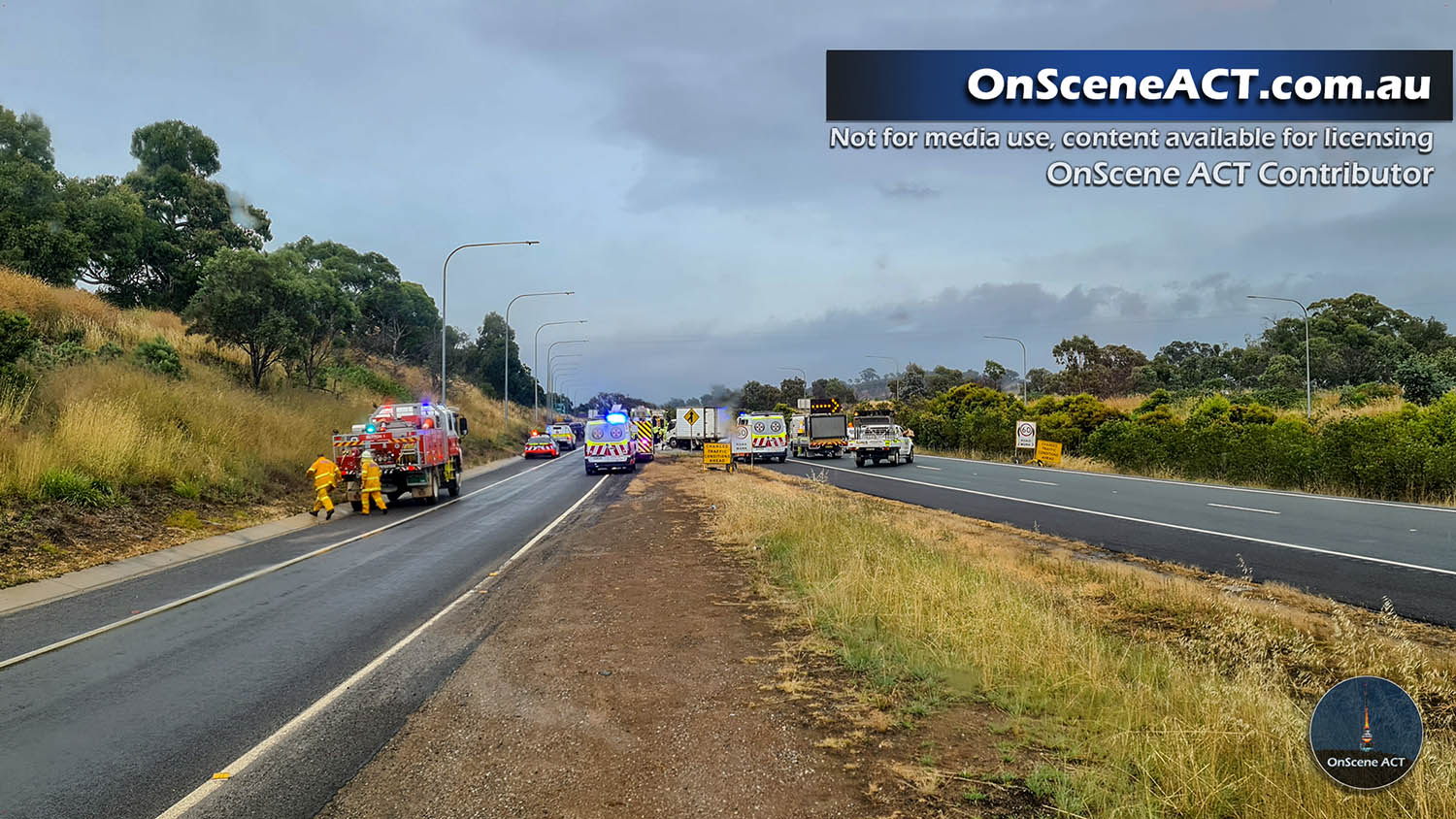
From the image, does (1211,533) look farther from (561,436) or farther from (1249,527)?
(561,436)

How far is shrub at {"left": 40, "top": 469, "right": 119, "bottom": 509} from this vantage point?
1350 centimetres

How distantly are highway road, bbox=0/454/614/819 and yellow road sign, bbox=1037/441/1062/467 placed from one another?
29157mm

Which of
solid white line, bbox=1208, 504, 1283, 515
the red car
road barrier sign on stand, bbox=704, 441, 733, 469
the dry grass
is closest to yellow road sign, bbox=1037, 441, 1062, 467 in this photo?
road barrier sign on stand, bbox=704, 441, 733, 469

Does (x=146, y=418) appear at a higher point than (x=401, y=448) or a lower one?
higher

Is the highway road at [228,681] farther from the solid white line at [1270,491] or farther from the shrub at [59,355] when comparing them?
the solid white line at [1270,491]

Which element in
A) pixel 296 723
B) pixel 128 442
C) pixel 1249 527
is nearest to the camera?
pixel 296 723

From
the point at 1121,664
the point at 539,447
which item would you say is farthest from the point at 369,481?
the point at 539,447

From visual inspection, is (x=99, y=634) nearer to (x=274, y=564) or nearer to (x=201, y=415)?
(x=274, y=564)

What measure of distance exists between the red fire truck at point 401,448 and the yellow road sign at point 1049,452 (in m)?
26.2

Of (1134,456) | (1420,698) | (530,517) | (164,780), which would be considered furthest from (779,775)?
(1134,456)

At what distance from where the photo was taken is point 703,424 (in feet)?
177

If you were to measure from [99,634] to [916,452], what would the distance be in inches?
1813

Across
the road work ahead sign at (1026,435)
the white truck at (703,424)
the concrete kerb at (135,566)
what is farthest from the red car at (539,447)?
the concrete kerb at (135,566)

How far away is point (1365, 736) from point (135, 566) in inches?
586
